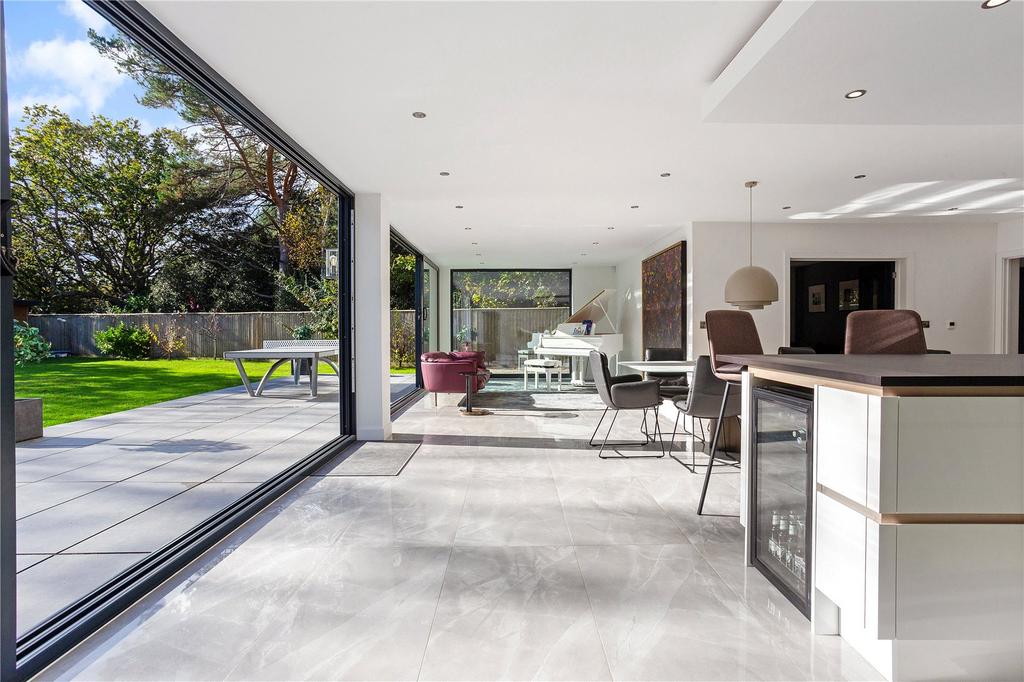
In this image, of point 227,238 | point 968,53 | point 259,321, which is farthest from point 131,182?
point 968,53

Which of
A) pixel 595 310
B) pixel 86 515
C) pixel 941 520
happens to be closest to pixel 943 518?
pixel 941 520

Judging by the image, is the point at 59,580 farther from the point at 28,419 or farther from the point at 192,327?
the point at 192,327

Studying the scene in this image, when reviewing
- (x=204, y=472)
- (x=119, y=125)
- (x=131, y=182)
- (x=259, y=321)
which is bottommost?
(x=204, y=472)

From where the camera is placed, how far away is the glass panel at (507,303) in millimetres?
12203

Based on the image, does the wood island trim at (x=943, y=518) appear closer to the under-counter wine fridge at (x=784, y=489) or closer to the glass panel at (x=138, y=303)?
the under-counter wine fridge at (x=784, y=489)

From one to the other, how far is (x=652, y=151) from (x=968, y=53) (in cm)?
206

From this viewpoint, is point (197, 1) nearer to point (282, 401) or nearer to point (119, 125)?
point (282, 401)

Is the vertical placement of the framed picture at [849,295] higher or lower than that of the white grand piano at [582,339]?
higher

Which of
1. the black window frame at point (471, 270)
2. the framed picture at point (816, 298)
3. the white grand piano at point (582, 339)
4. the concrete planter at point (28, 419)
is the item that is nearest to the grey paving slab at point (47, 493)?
the concrete planter at point (28, 419)

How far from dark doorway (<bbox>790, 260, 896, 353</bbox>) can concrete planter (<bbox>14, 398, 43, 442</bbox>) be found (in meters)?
9.88

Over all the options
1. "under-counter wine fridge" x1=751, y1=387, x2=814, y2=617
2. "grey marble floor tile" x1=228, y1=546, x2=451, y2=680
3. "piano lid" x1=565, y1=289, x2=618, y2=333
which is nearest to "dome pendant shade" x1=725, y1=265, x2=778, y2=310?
"under-counter wine fridge" x1=751, y1=387, x2=814, y2=617

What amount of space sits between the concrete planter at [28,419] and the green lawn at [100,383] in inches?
26.4

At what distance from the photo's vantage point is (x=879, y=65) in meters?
2.49

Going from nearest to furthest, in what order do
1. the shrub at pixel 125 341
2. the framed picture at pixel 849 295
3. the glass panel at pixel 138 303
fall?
1. the glass panel at pixel 138 303
2. the shrub at pixel 125 341
3. the framed picture at pixel 849 295
